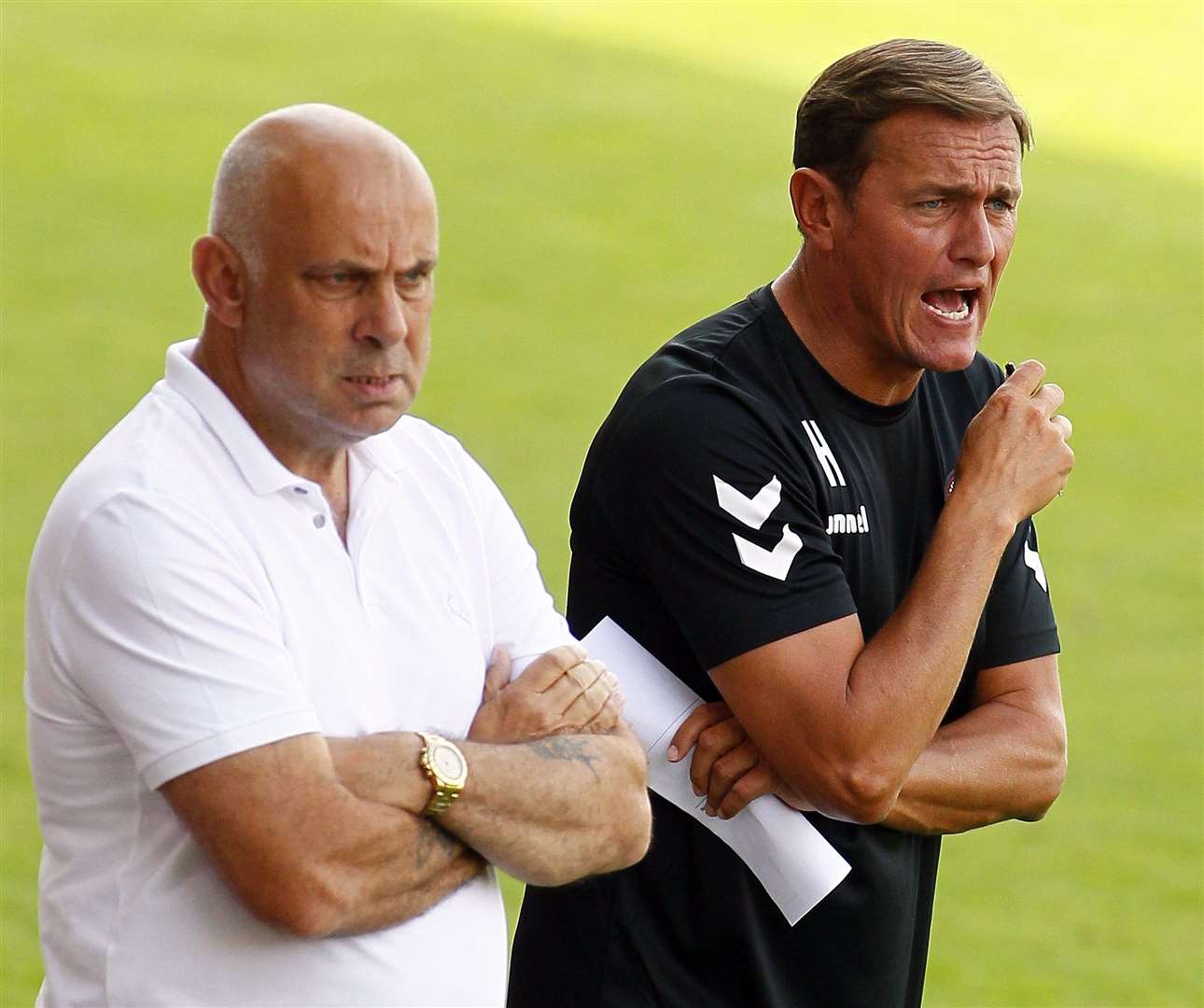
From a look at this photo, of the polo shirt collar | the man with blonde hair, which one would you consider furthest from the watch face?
the man with blonde hair

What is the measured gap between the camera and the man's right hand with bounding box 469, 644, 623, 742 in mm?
2299

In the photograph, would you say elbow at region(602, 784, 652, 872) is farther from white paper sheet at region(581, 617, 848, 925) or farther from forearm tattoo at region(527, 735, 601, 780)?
white paper sheet at region(581, 617, 848, 925)

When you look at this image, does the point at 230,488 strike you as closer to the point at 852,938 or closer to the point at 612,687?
the point at 612,687

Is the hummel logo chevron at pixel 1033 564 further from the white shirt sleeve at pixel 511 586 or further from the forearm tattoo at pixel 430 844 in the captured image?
the forearm tattoo at pixel 430 844

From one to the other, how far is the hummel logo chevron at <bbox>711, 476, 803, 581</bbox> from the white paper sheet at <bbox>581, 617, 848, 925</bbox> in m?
0.24

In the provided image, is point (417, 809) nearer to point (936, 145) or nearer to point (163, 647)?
point (163, 647)

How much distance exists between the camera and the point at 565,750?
89.6 inches

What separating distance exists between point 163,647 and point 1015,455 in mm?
1259

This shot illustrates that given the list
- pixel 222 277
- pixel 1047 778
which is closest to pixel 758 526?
pixel 1047 778

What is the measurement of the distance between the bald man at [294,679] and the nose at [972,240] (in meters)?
0.80

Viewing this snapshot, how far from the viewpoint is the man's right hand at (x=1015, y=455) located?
264 cm

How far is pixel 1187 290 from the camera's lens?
41.0 feet

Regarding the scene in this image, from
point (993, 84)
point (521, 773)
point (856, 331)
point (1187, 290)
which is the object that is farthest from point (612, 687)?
point (1187, 290)

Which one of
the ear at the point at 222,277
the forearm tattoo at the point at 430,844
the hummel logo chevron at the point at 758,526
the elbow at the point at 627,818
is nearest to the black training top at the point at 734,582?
the hummel logo chevron at the point at 758,526
